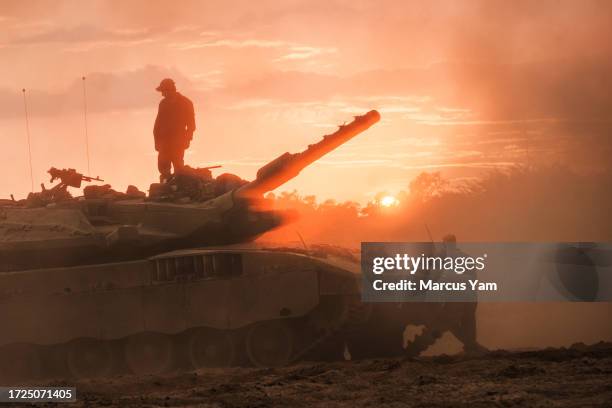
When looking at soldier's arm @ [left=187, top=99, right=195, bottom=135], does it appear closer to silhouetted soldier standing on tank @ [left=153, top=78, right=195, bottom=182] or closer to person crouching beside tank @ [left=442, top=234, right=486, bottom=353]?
silhouetted soldier standing on tank @ [left=153, top=78, right=195, bottom=182]

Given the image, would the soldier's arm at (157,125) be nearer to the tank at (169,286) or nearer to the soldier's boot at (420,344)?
the tank at (169,286)

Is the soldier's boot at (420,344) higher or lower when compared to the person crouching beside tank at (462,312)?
lower

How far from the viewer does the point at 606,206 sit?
127 feet

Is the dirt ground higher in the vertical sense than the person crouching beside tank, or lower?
lower

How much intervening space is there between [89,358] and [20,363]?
3.42 ft

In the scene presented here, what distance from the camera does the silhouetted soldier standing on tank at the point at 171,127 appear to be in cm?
2172

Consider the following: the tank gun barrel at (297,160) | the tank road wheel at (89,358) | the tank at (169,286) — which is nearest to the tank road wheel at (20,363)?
the tank at (169,286)

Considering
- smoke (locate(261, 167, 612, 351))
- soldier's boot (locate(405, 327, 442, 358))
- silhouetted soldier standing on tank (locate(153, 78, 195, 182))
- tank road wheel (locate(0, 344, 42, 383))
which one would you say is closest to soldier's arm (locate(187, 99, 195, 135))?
silhouetted soldier standing on tank (locate(153, 78, 195, 182))

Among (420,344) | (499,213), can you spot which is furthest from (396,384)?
(499,213)

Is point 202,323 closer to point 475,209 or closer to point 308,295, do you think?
point 308,295

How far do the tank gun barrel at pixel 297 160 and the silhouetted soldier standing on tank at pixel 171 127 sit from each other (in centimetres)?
165

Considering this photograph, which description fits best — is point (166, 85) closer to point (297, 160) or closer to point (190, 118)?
point (190, 118)

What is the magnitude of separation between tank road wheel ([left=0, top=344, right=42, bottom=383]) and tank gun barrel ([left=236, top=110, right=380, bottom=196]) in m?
3.83

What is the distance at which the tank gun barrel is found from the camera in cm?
2058
